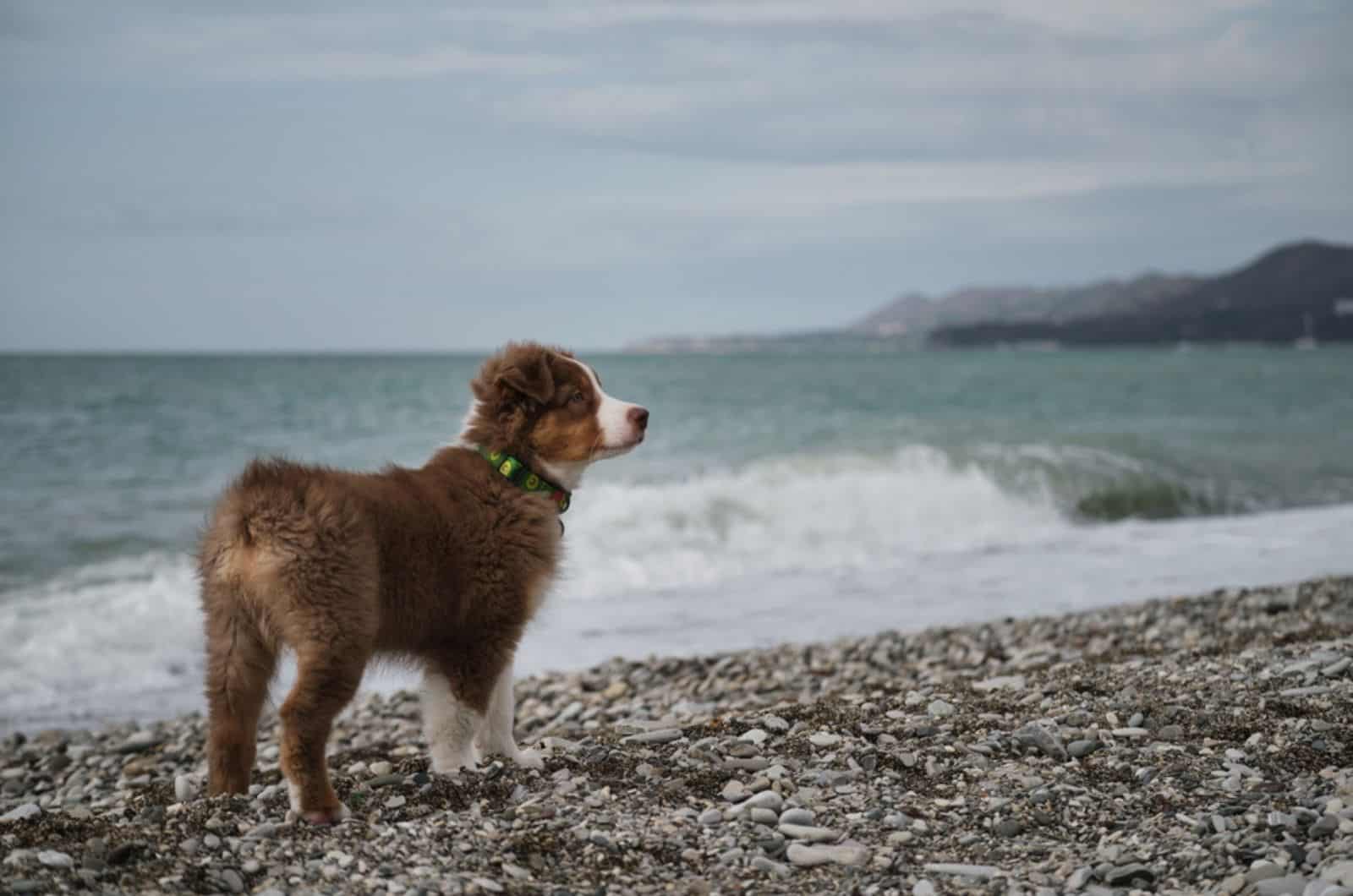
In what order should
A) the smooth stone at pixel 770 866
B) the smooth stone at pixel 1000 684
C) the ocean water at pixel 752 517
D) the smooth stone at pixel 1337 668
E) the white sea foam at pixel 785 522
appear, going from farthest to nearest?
the white sea foam at pixel 785 522, the ocean water at pixel 752 517, the smooth stone at pixel 1000 684, the smooth stone at pixel 1337 668, the smooth stone at pixel 770 866

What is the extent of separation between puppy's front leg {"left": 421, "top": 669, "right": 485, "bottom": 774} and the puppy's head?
1.12 metres

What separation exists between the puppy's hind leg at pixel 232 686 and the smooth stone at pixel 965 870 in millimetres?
2834

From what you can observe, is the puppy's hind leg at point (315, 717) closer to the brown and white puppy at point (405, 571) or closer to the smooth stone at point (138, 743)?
the brown and white puppy at point (405, 571)

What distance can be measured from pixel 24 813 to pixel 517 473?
330cm

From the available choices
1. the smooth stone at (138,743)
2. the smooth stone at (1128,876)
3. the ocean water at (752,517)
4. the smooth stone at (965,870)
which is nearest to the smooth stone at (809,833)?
the smooth stone at (965,870)

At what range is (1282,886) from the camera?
464 cm

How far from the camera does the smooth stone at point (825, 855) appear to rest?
5.08 m

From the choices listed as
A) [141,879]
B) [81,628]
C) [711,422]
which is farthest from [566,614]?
[711,422]

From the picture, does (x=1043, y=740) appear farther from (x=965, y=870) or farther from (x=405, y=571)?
(x=405, y=571)

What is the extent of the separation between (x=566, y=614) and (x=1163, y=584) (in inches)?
259

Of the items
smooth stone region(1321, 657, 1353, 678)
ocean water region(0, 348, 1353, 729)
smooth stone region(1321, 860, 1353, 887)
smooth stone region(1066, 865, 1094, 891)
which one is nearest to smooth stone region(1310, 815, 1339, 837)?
smooth stone region(1321, 860, 1353, 887)

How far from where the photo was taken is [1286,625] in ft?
35.9

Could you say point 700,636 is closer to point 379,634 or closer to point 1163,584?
point 1163,584

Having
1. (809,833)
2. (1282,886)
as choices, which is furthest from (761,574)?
(1282,886)
